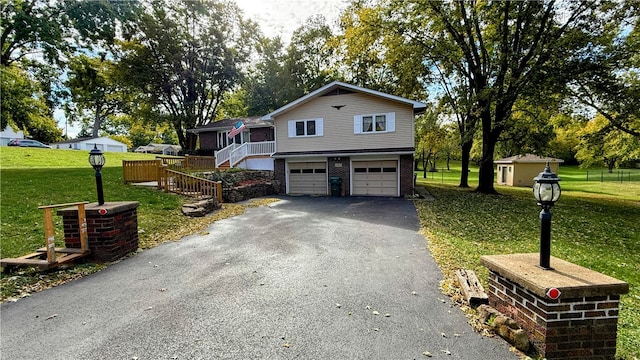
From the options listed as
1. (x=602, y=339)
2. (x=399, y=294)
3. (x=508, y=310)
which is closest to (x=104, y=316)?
(x=399, y=294)

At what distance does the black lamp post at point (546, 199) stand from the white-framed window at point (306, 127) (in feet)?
46.7

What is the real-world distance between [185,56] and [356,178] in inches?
797

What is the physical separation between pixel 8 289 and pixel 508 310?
→ 6751 millimetres

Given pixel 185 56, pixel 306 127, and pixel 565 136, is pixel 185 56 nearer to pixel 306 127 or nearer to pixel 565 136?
pixel 306 127

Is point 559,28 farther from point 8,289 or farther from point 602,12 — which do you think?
point 8,289

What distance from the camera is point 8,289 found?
429 cm

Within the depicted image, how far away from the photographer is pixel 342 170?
54.6 feet

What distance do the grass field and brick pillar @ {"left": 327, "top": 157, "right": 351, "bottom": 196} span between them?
15.5ft

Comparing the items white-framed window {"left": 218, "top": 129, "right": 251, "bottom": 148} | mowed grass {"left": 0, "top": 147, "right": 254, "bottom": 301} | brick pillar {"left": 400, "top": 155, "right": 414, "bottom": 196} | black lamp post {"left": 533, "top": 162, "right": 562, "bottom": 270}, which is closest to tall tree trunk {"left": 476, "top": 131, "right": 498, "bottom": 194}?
brick pillar {"left": 400, "top": 155, "right": 414, "bottom": 196}

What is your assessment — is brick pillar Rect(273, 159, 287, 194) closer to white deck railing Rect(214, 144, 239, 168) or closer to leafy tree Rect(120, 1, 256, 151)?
white deck railing Rect(214, 144, 239, 168)

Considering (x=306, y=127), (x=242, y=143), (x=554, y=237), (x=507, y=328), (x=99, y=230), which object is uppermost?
(x=306, y=127)

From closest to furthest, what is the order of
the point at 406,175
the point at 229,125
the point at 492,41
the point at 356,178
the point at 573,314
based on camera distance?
1. the point at 573,314
2. the point at 406,175
3. the point at 492,41
4. the point at 356,178
5. the point at 229,125

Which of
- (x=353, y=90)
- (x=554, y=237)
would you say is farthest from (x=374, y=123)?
(x=554, y=237)

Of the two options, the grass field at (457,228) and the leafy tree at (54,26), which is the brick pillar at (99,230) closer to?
the grass field at (457,228)
